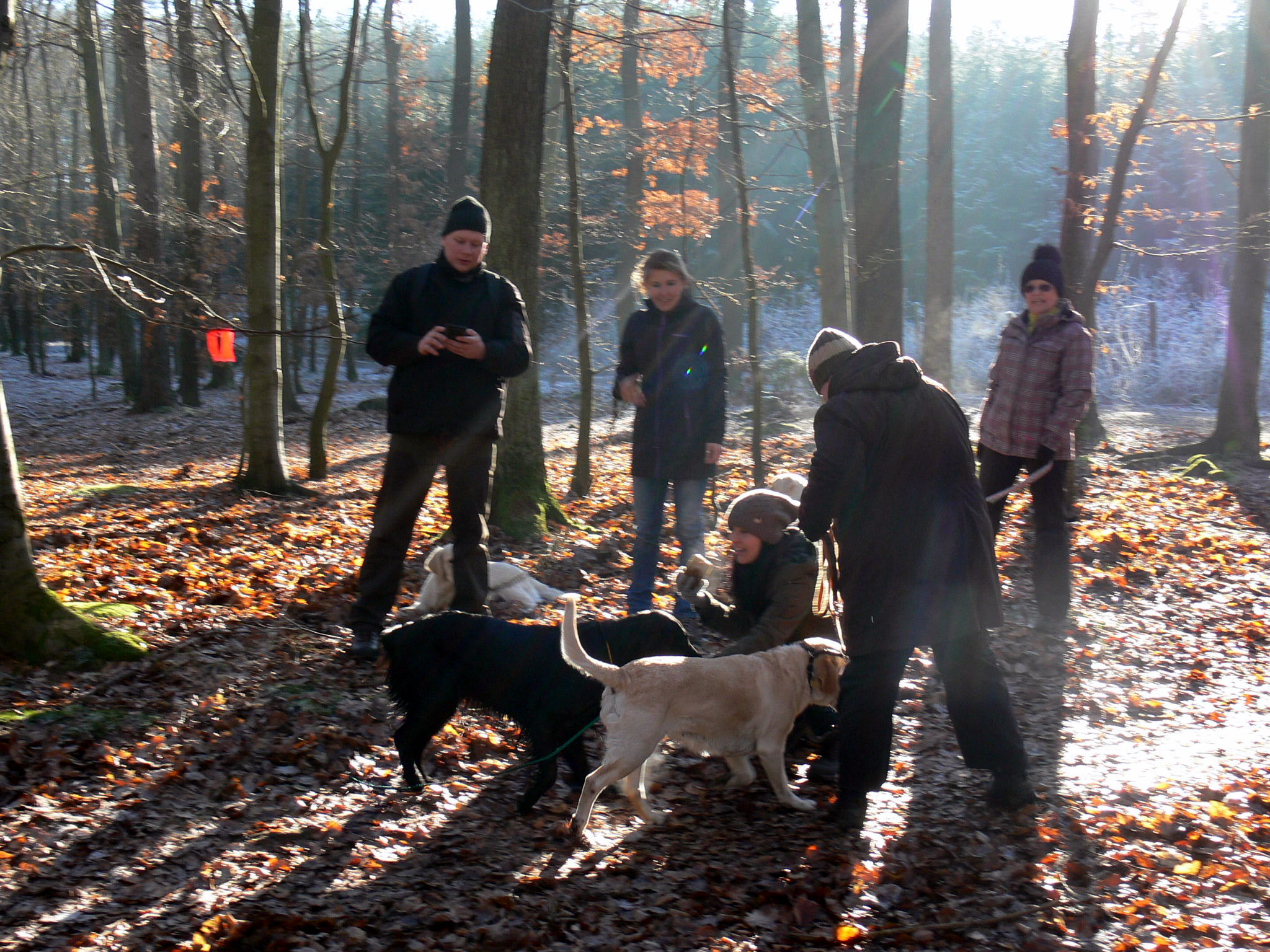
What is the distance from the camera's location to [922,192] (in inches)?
1529

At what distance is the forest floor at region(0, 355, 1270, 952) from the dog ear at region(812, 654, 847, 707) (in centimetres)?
49

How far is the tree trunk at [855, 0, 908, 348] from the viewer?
10.8m

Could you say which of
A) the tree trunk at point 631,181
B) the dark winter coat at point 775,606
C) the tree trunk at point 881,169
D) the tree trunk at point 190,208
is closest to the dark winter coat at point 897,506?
the dark winter coat at point 775,606

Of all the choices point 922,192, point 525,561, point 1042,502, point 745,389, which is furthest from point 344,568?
point 922,192

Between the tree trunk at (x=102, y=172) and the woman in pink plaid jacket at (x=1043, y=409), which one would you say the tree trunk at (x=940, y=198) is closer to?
the woman in pink plaid jacket at (x=1043, y=409)

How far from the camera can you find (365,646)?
510cm

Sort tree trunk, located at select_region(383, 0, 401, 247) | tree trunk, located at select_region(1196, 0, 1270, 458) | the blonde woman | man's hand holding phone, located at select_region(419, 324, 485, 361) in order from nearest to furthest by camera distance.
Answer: man's hand holding phone, located at select_region(419, 324, 485, 361), the blonde woman, tree trunk, located at select_region(1196, 0, 1270, 458), tree trunk, located at select_region(383, 0, 401, 247)

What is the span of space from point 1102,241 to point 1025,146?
33.8 meters

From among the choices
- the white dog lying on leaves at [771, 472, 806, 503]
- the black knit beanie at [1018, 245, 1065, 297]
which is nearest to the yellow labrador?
the white dog lying on leaves at [771, 472, 806, 503]

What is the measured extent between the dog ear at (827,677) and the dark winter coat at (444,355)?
85.5 inches

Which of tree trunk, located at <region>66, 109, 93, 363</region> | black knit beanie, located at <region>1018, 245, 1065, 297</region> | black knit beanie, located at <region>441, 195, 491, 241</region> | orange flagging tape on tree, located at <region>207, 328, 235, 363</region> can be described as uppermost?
tree trunk, located at <region>66, 109, 93, 363</region>

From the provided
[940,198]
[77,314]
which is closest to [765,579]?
[940,198]

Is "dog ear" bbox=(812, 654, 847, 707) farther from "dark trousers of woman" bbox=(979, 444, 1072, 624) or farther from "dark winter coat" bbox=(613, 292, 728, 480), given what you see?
"dark trousers of woman" bbox=(979, 444, 1072, 624)

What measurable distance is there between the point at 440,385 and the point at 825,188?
10762mm
